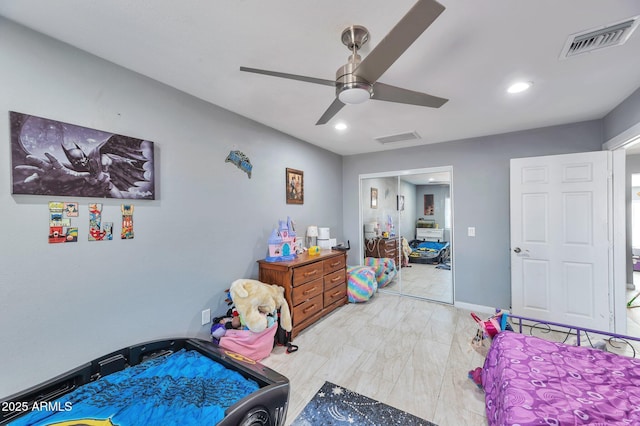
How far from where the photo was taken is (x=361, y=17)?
1.39m

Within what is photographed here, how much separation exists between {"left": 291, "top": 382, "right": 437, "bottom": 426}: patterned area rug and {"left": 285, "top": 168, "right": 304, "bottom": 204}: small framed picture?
2.27m

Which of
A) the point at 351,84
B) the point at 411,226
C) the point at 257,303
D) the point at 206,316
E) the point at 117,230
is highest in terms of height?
the point at 351,84

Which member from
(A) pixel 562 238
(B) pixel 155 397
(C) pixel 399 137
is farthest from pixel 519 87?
(B) pixel 155 397

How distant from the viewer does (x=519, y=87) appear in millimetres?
2168

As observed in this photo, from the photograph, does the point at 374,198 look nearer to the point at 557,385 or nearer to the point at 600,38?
the point at 600,38

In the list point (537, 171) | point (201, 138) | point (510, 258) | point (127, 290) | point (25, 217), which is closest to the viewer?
point (25, 217)

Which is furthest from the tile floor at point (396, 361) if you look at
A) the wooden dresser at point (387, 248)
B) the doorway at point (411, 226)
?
the wooden dresser at point (387, 248)

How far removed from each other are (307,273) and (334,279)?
688 millimetres

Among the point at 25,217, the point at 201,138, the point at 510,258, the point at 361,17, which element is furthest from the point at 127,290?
the point at 510,258

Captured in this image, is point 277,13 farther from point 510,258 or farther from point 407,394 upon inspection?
point 510,258

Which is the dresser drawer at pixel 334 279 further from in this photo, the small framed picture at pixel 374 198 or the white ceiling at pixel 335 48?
the white ceiling at pixel 335 48

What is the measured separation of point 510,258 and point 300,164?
3.13 m

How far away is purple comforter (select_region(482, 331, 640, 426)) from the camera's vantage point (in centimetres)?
111

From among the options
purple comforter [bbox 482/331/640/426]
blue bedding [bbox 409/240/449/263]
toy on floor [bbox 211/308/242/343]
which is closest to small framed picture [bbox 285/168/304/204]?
toy on floor [bbox 211/308/242/343]
